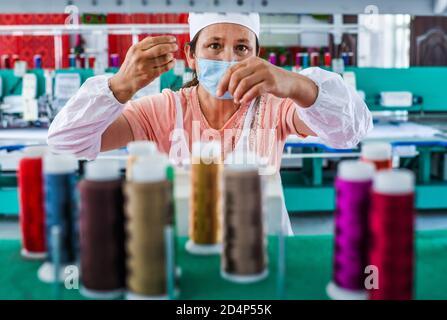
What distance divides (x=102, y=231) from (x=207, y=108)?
105 cm

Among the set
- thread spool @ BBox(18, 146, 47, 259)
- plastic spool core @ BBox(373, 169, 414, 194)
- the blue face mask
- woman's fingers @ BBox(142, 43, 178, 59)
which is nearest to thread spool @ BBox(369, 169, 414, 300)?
plastic spool core @ BBox(373, 169, 414, 194)

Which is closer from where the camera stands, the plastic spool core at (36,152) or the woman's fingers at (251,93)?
the plastic spool core at (36,152)

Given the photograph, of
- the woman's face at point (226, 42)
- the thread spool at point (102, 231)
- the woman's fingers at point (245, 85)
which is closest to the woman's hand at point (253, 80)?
the woman's fingers at point (245, 85)

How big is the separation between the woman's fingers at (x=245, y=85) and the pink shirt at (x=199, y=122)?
0.63 meters

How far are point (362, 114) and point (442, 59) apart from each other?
6.82 m

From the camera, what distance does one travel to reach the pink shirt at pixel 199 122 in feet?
5.89

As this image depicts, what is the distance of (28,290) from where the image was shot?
3.04 feet

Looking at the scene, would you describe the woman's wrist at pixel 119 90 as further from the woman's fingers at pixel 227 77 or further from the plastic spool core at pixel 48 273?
the plastic spool core at pixel 48 273

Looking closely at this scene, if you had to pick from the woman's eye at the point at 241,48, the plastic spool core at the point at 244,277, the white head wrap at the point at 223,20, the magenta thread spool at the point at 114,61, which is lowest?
the plastic spool core at the point at 244,277

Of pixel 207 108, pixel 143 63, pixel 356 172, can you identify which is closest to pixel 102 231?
pixel 356 172

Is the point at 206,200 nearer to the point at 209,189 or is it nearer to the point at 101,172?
the point at 209,189

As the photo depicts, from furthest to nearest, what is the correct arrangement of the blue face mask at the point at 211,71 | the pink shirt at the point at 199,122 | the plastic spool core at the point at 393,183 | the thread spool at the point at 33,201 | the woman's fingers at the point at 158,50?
the pink shirt at the point at 199,122
the blue face mask at the point at 211,71
the woman's fingers at the point at 158,50
the thread spool at the point at 33,201
the plastic spool core at the point at 393,183

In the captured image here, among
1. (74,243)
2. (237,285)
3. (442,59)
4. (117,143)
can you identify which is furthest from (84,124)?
(442,59)
